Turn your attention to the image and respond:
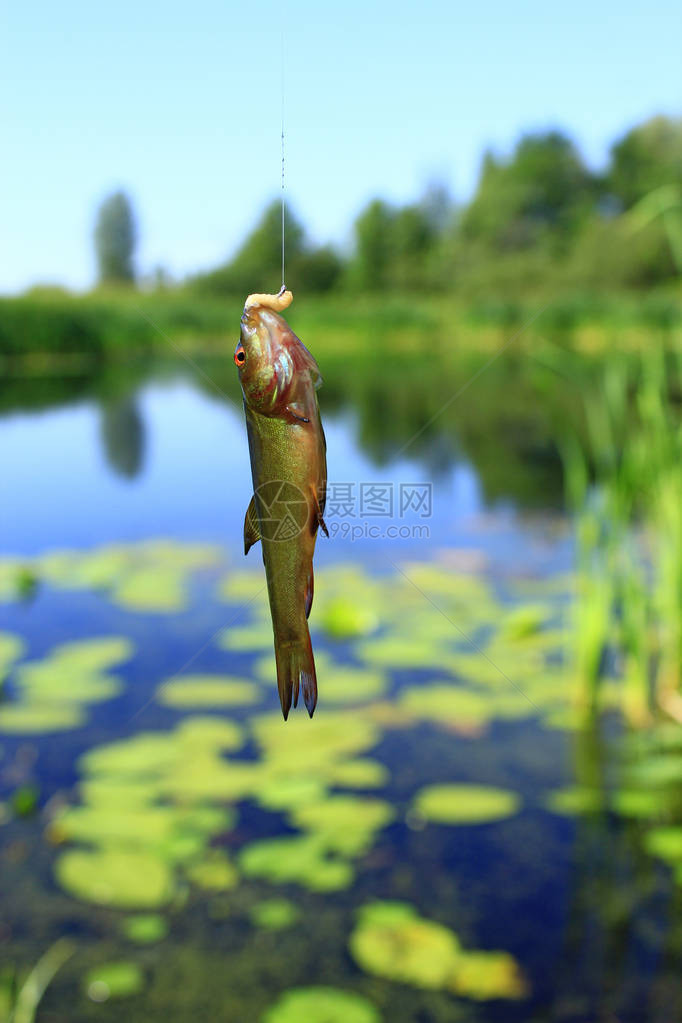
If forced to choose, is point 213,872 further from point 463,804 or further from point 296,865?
point 463,804

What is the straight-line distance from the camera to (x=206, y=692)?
4582 millimetres

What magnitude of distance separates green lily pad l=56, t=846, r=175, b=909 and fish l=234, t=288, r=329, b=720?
2.91 metres

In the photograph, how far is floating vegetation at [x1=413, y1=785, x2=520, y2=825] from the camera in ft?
12.2

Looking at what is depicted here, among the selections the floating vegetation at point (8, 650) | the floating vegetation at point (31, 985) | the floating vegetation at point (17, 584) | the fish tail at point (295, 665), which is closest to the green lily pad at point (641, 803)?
the floating vegetation at point (31, 985)

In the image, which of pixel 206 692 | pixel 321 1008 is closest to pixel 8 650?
pixel 206 692

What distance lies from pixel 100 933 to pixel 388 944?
1116 millimetres

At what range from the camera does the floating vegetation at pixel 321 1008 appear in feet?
8.77

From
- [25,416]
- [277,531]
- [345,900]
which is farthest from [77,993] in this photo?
[25,416]

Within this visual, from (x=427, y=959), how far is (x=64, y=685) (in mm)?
2602

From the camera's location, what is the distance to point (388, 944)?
296 centimetres

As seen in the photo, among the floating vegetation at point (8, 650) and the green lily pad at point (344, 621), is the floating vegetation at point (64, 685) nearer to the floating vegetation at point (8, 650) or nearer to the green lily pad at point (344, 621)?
the floating vegetation at point (8, 650)

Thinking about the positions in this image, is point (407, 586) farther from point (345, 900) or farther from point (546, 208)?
point (546, 208)

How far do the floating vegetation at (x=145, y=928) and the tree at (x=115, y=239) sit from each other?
95.0 inches

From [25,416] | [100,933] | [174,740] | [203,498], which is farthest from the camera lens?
[25,416]
